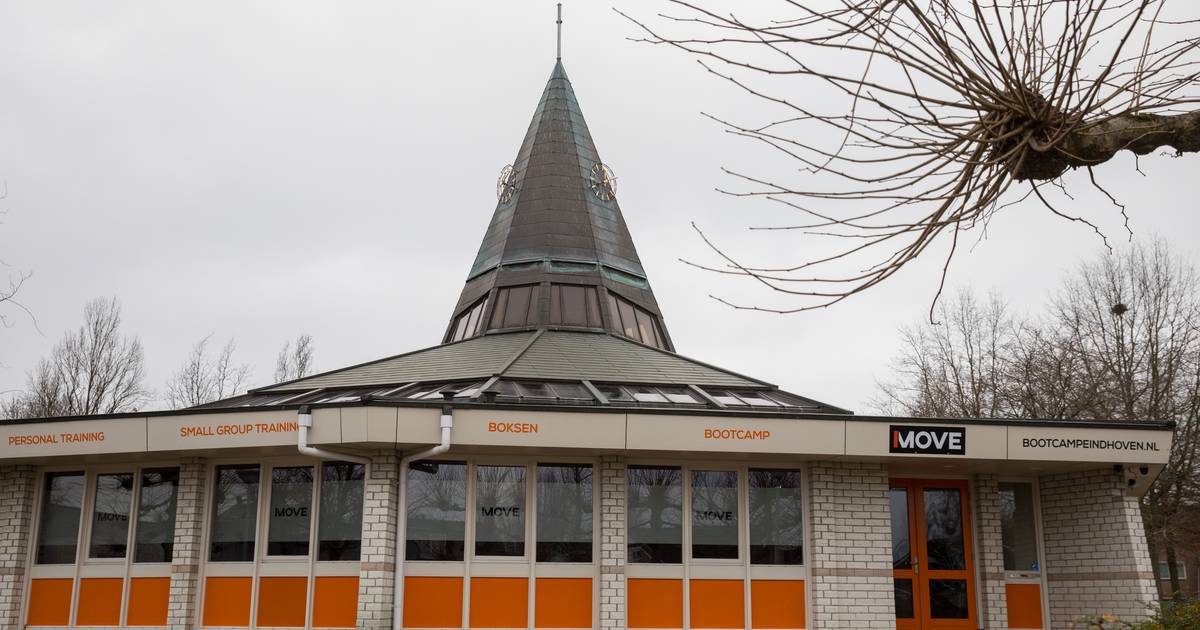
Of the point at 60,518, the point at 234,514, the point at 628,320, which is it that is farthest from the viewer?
the point at 628,320

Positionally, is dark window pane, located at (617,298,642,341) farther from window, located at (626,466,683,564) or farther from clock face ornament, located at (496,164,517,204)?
window, located at (626,466,683,564)

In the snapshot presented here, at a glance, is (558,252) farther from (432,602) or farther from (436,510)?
(432,602)

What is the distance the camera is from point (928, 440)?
43.9 ft

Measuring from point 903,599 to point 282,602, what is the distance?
823 centimetres

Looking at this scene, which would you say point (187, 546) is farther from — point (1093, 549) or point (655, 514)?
point (1093, 549)

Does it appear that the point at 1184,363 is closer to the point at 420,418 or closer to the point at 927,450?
the point at 927,450

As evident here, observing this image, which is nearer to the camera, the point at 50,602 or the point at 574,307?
the point at 50,602

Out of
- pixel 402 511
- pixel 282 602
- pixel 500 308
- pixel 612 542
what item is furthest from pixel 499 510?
pixel 500 308

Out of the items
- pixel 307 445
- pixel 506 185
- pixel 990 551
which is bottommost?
pixel 990 551

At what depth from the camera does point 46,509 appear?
14742 millimetres

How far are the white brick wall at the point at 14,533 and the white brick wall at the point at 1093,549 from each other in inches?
545

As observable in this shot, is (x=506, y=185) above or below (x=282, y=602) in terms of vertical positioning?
above

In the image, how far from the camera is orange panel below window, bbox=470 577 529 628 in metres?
13.0

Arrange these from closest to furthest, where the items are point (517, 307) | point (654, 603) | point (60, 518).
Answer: point (654, 603), point (60, 518), point (517, 307)
